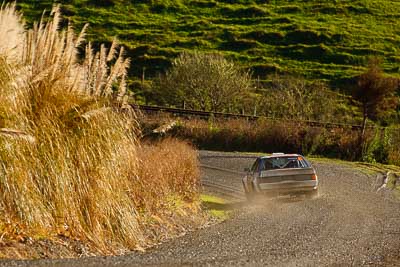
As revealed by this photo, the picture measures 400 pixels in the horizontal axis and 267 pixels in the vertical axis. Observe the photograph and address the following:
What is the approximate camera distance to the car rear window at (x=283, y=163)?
74.1 feet

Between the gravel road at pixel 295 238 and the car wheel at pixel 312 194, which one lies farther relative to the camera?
the car wheel at pixel 312 194

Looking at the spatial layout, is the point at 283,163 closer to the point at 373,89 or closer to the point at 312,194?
the point at 312,194

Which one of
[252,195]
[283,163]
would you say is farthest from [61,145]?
[283,163]

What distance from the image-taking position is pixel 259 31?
77.9 m

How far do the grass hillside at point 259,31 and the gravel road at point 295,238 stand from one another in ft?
140

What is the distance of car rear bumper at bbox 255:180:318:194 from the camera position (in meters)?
21.5

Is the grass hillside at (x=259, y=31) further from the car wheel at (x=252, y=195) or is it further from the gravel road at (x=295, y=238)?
the gravel road at (x=295, y=238)

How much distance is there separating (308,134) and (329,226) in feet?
80.1

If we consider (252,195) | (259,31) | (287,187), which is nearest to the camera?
(287,187)

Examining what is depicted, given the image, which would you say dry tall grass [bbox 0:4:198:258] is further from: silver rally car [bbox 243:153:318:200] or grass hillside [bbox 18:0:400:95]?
grass hillside [bbox 18:0:400:95]

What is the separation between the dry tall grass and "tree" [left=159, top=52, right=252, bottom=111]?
38.2 metres

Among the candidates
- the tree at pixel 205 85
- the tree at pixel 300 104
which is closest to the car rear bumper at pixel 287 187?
the tree at pixel 300 104

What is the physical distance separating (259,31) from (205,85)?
1075 inches

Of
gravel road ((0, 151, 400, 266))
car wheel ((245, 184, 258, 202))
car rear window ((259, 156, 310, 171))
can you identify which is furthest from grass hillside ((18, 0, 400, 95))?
gravel road ((0, 151, 400, 266))
